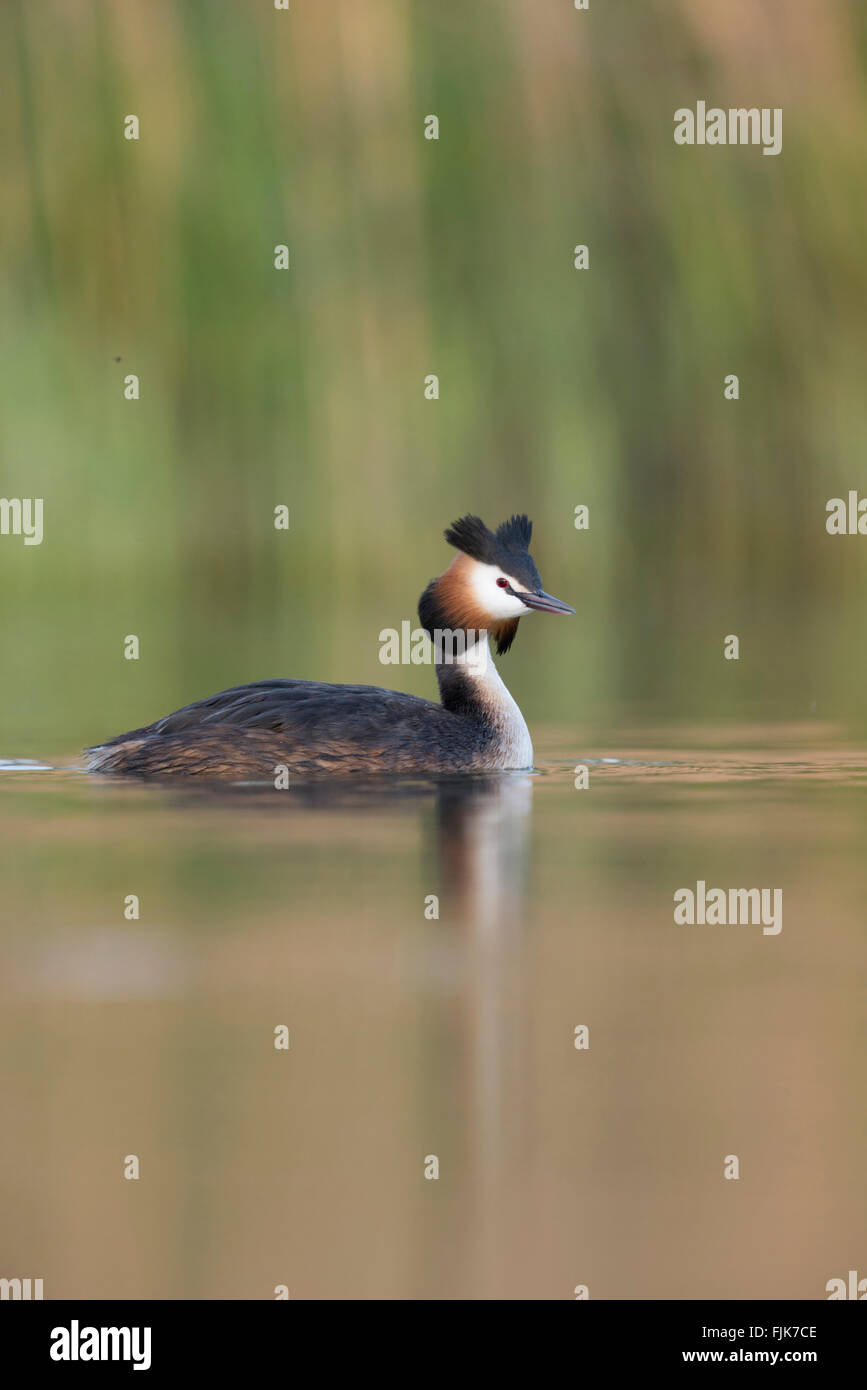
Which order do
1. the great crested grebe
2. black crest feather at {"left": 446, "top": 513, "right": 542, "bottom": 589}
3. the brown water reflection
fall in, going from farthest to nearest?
black crest feather at {"left": 446, "top": 513, "right": 542, "bottom": 589}, the great crested grebe, the brown water reflection

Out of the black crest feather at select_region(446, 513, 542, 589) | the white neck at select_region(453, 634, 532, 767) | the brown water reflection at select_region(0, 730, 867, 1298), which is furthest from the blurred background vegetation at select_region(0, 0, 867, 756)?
the brown water reflection at select_region(0, 730, 867, 1298)

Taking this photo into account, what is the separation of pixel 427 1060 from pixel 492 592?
17.2ft

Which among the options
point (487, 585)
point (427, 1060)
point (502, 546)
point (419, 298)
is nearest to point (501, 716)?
point (487, 585)

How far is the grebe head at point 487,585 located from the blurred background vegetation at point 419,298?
45.0 feet

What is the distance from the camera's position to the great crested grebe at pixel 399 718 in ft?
32.1

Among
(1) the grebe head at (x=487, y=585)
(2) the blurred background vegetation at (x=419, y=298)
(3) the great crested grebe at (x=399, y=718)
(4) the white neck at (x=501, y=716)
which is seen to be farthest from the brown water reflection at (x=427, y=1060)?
(2) the blurred background vegetation at (x=419, y=298)

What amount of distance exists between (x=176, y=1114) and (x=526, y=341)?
21829 mm

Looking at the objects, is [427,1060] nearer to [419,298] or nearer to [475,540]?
[475,540]

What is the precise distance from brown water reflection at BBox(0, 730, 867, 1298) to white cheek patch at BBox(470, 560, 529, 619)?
6.10 feet

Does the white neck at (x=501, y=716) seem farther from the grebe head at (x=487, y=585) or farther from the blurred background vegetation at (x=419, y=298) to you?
the blurred background vegetation at (x=419, y=298)

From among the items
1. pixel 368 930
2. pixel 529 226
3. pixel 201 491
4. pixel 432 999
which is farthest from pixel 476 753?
pixel 529 226

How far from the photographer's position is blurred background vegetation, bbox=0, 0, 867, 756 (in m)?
25.2

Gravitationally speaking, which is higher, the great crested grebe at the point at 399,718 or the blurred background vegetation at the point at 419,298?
the blurred background vegetation at the point at 419,298

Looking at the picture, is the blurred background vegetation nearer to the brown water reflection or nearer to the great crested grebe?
the great crested grebe
